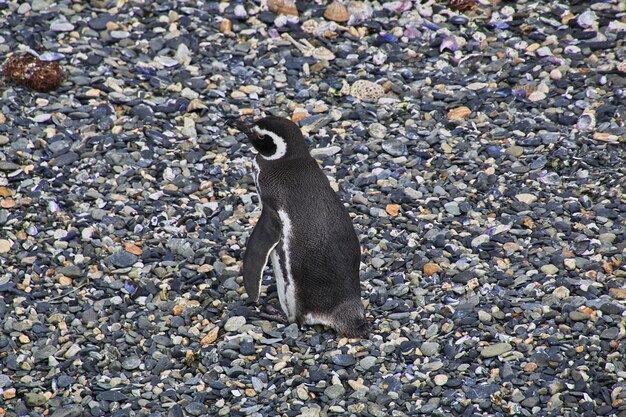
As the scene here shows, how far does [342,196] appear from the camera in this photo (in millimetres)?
6090

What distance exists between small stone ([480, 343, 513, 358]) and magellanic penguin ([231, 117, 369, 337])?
629 mm

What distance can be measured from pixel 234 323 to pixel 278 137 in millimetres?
1042

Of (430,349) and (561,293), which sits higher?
(561,293)

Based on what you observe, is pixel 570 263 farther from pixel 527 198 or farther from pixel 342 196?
pixel 342 196

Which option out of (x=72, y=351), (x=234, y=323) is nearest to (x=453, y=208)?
(x=234, y=323)

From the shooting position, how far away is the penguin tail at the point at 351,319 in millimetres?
4953

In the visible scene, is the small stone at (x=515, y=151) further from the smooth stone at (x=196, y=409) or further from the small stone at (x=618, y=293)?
the smooth stone at (x=196, y=409)

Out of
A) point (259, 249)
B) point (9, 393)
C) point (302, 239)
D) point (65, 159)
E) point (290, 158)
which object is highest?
point (290, 158)

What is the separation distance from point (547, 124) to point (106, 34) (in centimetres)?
349

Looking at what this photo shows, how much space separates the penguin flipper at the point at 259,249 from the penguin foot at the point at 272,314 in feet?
0.51

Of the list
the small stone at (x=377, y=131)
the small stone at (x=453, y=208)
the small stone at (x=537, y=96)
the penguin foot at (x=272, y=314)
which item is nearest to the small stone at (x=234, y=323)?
the penguin foot at (x=272, y=314)

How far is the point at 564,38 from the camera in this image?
24.9ft

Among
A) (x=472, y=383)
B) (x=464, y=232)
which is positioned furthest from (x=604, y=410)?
(x=464, y=232)

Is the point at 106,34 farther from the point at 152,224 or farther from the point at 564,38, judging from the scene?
the point at 564,38
